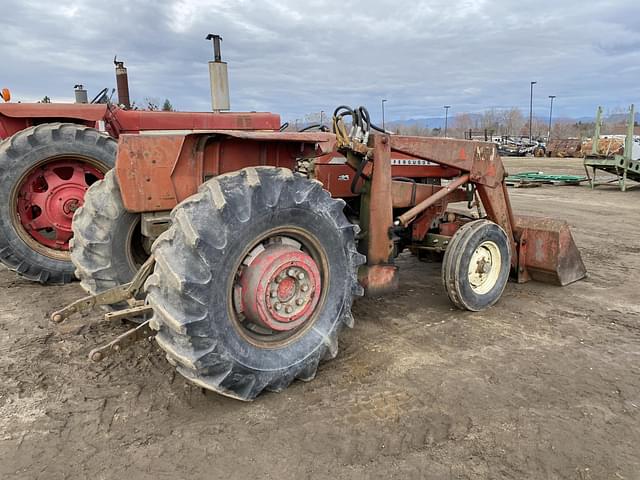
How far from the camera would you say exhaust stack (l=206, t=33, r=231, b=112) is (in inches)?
279

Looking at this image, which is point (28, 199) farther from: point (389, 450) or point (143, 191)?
point (389, 450)

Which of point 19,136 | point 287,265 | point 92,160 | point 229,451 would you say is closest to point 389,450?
point 229,451

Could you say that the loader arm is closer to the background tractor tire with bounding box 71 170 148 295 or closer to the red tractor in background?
the background tractor tire with bounding box 71 170 148 295

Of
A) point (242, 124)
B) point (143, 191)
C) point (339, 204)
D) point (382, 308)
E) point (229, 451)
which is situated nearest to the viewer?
point (229, 451)

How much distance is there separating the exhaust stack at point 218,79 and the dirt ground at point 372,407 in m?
3.80

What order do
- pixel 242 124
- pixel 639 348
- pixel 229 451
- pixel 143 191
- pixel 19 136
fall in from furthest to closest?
pixel 242 124 → pixel 19 136 → pixel 639 348 → pixel 143 191 → pixel 229 451

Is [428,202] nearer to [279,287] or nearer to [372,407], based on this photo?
[279,287]

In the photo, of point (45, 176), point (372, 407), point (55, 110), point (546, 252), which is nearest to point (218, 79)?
point (55, 110)

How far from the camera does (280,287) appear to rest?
3.01 meters

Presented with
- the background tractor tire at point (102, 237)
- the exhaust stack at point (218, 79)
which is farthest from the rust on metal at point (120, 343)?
the exhaust stack at point (218, 79)

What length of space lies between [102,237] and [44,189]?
2664mm

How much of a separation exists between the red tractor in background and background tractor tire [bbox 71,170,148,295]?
1.96m

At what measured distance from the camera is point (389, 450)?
100 inches

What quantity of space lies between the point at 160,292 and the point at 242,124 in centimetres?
431
